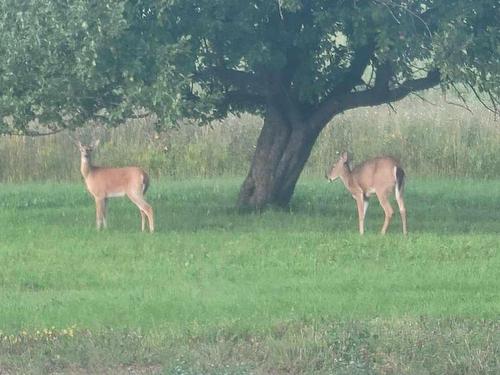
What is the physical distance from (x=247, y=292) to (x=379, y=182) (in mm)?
5718

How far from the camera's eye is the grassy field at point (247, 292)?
31.5 ft

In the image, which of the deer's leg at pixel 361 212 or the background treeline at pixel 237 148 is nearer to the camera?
the deer's leg at pixel 361 212

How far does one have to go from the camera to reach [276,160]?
1931 cm

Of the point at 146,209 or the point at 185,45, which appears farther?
the point at 146,209

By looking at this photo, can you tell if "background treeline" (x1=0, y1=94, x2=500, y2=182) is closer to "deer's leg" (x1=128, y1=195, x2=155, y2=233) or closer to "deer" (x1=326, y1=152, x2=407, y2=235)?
"deer" (x1=326, y1=152, x2=407, y2=235)

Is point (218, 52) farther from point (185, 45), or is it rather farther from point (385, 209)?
point (385, 209)

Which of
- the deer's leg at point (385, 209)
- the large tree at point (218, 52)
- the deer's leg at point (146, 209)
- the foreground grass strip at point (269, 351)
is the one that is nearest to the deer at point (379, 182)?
the deer's leg at point (385, 209)

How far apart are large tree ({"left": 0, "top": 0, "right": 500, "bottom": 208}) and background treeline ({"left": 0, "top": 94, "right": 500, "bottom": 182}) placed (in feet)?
25.9

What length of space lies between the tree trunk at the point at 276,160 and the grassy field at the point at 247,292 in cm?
Result: 47

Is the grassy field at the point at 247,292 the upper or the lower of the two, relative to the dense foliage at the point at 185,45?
lower

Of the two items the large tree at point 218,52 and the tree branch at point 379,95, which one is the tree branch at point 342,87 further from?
the tree branch at point 379,95

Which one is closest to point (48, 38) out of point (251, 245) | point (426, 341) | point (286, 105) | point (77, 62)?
point (77, 62)

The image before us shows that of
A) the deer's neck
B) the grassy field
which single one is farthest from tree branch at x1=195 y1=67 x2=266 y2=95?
the deer's neck

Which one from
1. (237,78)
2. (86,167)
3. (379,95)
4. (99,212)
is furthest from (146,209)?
(379,95)
